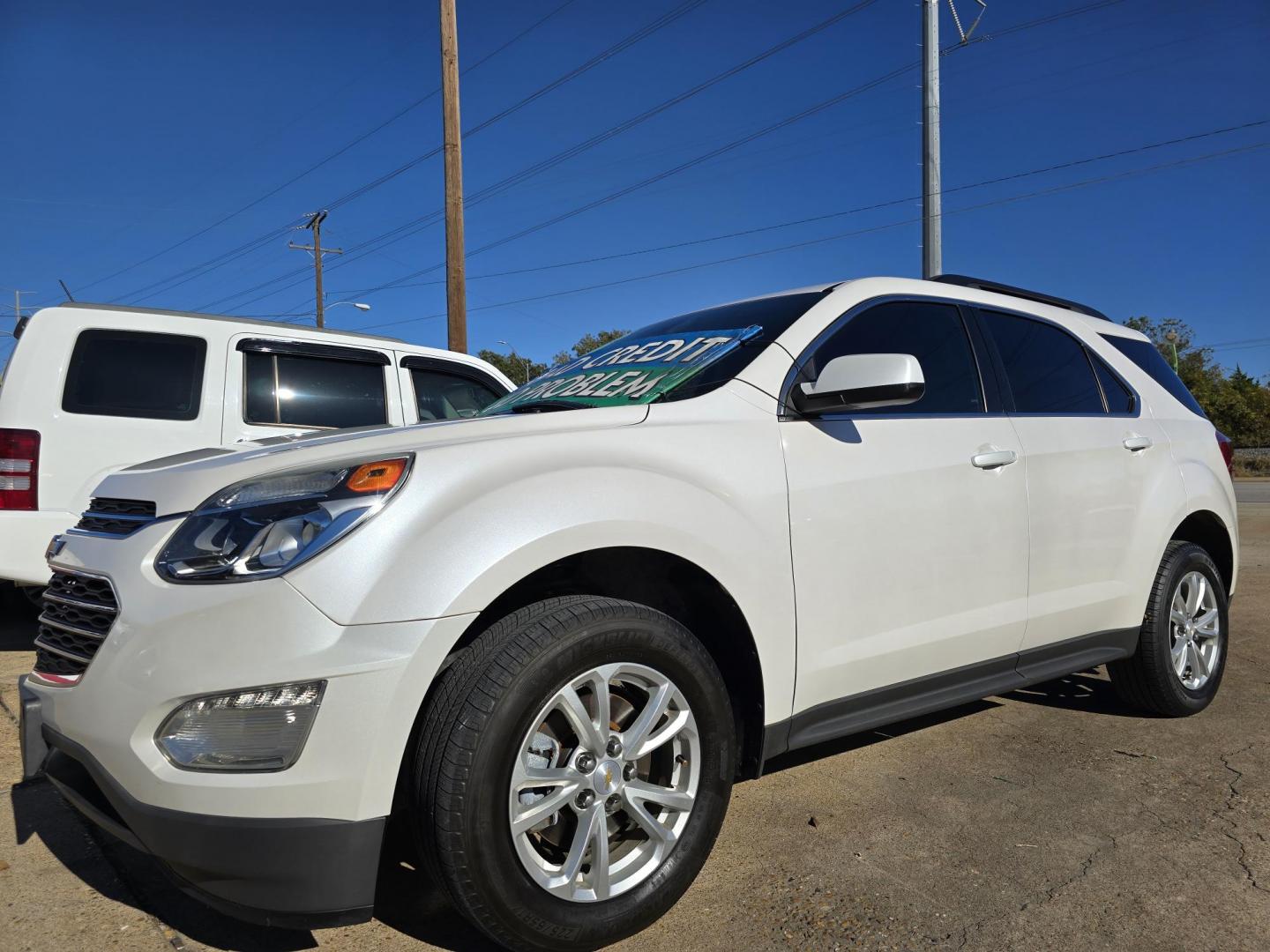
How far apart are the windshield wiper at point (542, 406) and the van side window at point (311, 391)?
2745 millimetres

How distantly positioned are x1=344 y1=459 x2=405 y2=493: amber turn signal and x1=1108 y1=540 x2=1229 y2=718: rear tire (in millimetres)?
3240

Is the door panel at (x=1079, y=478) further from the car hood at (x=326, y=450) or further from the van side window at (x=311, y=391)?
the van side window at (x=311, y=391)

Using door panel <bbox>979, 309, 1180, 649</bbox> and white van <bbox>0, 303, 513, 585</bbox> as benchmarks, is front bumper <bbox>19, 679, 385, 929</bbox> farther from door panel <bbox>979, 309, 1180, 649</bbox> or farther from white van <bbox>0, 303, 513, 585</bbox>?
white van <bbox>0, 303, 513, 585</bbox>

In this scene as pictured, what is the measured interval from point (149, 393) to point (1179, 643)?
216 inches

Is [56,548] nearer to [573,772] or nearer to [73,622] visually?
[73,622]

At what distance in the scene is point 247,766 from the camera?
1.83 m

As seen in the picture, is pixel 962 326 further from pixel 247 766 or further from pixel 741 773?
pixel 247 766

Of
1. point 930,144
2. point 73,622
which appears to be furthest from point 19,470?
point 930,144

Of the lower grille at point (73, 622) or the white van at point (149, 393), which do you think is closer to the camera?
the lower grille at point (73, 622)

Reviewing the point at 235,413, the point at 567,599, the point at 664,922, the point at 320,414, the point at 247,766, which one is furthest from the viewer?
the point at 320,414

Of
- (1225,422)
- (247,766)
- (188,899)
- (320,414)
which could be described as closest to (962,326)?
(247,766)

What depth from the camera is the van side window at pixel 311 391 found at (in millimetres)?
5633

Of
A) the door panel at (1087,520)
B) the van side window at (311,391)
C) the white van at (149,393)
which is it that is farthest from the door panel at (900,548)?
the van side window at (311,391)

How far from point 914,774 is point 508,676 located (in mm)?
1997
